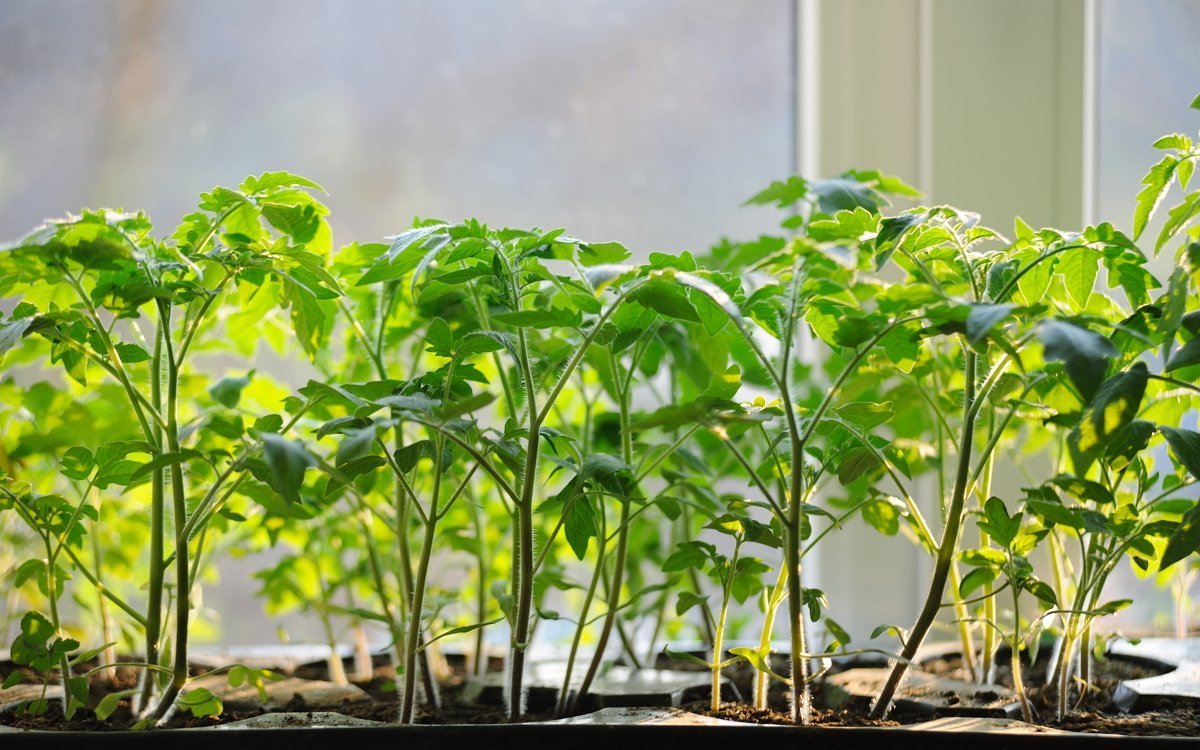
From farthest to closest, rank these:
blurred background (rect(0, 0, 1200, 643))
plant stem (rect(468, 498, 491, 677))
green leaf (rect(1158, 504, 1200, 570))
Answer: blurred background (rect(0, 0, 1200, 643)), plant stem (rect(468, 498, 491, 677)), green leaf (rect(1158, 504, 1200, 570))

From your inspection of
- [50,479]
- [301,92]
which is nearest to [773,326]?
[50,479]

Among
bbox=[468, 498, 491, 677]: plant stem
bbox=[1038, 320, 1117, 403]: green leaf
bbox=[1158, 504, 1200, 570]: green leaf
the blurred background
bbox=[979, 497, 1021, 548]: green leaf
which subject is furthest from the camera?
the blurred background

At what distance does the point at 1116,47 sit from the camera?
1.17 m

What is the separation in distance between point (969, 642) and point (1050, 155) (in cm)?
63

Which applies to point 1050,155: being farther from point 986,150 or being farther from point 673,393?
point 673,393

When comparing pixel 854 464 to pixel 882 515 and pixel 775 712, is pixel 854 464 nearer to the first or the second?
pixel 882 515

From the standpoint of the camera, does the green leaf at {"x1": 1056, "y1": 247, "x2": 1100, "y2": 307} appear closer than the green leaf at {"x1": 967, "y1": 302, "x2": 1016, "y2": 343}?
No

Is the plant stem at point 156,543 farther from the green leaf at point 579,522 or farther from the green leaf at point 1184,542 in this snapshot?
the green leaf at point 1184,542

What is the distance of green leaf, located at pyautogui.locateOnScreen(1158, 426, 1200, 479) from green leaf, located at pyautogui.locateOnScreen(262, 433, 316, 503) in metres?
0.56

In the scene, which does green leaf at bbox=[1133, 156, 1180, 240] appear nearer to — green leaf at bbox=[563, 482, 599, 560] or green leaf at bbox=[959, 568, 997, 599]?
green leaf at bbox=[959, 568, 997, 599]

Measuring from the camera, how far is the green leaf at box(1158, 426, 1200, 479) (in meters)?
0.61

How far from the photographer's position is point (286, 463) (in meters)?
0.55

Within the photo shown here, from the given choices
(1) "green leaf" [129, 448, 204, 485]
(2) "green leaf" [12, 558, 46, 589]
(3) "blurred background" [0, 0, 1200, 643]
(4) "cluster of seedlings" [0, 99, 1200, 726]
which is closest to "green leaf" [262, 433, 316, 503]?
(4) "cluster of seedlings" [0, 99, 1200, 726]

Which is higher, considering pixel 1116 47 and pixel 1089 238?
pixel 1116 47
